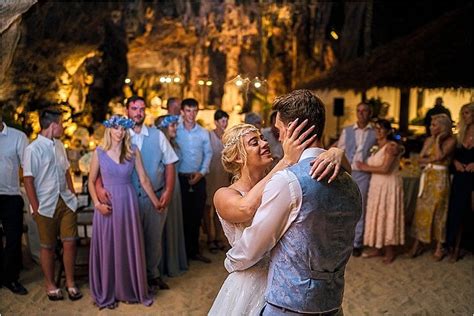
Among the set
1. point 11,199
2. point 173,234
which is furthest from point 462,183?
point 11,199

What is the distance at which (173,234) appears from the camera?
4676mm

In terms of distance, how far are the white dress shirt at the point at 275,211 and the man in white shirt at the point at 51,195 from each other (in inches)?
99.7

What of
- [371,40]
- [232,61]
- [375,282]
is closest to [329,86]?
[371,40]

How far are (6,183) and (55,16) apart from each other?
4629 millimetres

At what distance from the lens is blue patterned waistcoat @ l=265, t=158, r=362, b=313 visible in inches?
67.7

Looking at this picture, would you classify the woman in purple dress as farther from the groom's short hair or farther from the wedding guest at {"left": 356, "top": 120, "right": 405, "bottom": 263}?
the wedding guest at {"left": 356, "top": 120, "right": 405, "bottom": 263}

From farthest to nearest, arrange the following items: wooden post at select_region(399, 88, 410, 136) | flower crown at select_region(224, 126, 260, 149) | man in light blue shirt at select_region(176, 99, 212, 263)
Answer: wooden post at select_region(399, 88, 410, 136) < man in light blue shirt at select_region(176, 99, 212, 263) < flower crown at select_region(224, 126, 260, 149)

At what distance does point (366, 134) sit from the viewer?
209 inches

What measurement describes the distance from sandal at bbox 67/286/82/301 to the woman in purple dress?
0.22 m

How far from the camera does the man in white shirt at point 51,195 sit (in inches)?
153

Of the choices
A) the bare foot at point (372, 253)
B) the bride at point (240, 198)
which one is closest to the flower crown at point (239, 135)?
the bride at point (240, 198)

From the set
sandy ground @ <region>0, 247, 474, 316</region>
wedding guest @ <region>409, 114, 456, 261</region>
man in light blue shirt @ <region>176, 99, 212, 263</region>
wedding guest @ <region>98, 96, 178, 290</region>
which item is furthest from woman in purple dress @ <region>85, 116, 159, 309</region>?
wedding guest @ <region>409, 114, 456, 261</region>

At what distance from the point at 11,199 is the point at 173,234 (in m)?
1.44

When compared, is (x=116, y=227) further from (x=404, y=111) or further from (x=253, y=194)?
(x=404, y=111)
